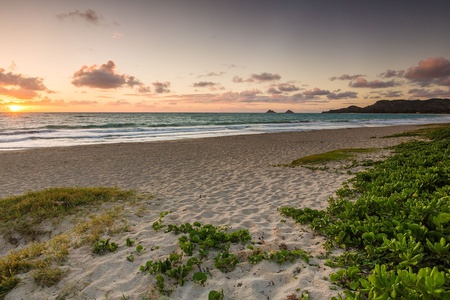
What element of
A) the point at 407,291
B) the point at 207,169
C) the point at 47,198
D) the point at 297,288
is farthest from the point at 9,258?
the point at 207,169

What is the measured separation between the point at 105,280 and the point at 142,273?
523 millimetres

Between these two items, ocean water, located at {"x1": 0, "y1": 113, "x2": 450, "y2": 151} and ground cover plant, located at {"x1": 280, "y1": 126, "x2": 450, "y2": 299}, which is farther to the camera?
ocean water, located at {"x1": 0, "y1": 113, "x2": 450, "y2": 151}

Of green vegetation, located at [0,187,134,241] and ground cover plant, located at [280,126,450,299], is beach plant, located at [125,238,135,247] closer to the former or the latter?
green vegetation, located at [0,187,134,241]

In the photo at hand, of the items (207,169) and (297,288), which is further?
(207,169)

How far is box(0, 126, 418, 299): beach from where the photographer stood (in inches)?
132

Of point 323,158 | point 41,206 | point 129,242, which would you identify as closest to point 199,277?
point 129,242

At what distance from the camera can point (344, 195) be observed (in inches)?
266

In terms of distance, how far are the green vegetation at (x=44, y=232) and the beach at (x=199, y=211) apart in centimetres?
21

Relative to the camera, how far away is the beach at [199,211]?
3354 millimetres

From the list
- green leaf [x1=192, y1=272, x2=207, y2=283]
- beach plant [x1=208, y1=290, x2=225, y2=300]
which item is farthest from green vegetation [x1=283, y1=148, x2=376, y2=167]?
beach plant [x1=208, y1=290, x2=225, y2=300]

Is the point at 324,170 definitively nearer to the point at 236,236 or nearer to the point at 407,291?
the point at 236,236

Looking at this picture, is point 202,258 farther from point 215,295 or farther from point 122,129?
point 122,129

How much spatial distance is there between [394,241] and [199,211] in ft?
13.7

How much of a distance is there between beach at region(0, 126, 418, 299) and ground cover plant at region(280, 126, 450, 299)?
12.3 inches
